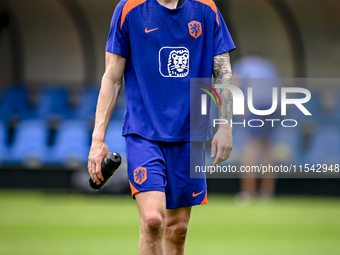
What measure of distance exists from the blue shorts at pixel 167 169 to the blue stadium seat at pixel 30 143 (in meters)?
8.06

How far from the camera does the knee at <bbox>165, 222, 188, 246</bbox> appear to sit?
418cm

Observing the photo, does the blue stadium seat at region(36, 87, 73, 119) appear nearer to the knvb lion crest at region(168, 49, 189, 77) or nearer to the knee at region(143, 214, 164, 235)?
the knvb lion crest at region(168, 49, 189, 77)

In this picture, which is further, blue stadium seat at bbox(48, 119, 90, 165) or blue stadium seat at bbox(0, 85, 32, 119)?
blue stadium seat at bbox(0, 85, 32, 119)

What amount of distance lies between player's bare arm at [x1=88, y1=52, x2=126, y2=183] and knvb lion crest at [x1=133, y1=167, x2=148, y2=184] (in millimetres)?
240

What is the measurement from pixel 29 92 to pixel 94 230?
7173mm

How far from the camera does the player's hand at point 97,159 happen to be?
3902 millimetres

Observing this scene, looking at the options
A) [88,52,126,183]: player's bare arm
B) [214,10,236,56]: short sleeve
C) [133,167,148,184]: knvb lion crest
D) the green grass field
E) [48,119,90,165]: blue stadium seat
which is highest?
[214,10,236,56]: short sleeve

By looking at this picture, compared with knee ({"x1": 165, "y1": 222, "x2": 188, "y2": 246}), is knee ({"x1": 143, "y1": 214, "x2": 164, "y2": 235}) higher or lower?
higher

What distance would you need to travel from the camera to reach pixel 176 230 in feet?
13.7

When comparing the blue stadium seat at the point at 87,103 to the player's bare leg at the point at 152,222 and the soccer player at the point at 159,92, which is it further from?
the player's bare leg at the point at 152,222

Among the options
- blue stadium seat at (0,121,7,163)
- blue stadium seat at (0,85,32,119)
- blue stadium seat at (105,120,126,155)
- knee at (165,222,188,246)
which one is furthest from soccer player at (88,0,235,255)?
blue stadium seat at (0,85,32,119)

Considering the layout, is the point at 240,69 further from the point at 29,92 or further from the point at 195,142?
the point at 195,142

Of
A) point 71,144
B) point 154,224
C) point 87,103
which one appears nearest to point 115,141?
point 71,144

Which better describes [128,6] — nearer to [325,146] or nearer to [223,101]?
[223,101]
